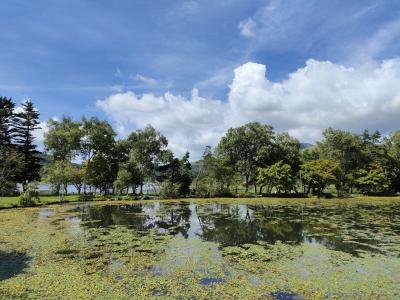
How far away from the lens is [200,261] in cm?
1565

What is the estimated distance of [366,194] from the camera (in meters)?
65.4

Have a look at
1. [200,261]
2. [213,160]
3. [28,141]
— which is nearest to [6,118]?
[28,141]

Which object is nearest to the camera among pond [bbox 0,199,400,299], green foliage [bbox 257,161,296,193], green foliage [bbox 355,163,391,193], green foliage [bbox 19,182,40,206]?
pond [bbox 0,199,400,299]

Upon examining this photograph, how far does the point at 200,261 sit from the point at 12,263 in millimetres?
8258

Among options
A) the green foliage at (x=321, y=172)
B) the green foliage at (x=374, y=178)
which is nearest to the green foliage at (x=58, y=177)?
the green foliage at (x=321, y=172)

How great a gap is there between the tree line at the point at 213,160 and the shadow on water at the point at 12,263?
40883 millimetres

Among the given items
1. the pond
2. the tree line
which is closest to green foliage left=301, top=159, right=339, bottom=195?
the tree line

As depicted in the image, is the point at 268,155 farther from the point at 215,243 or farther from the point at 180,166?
the point at 215,243

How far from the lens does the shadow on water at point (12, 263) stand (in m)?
13.7

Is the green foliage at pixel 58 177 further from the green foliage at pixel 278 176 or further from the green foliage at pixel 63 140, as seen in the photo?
the green foliage at pixel 278 176

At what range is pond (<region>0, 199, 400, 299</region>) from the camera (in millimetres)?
11586

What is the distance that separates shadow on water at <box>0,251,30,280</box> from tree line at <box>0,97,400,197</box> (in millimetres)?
A: 40883

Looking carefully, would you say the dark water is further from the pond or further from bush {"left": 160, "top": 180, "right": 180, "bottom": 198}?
bush {"left": 160, "top": 180, "right": 180, "bottom": 198}

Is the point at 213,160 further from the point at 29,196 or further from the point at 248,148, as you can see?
the point at 29,196
